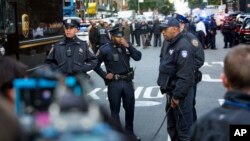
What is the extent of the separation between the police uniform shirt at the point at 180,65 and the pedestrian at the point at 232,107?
3722 millimetres

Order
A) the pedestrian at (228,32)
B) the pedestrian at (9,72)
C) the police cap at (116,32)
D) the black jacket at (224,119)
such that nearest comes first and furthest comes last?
the pedestrian at (9,72) → the black jacket at (224,119) → the police cap at (116,32) → the pedestrian at (228,32)

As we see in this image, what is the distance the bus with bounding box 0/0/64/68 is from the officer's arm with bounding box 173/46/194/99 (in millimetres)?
5609

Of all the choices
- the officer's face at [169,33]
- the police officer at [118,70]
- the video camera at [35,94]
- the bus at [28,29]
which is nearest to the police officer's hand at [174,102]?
the officer's face at [169,33]

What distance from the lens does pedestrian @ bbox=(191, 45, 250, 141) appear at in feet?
8.73

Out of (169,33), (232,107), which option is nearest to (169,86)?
(169,33)

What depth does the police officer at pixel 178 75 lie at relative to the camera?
652 centimetres

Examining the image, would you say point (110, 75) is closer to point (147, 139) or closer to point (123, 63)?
point (123, 63)

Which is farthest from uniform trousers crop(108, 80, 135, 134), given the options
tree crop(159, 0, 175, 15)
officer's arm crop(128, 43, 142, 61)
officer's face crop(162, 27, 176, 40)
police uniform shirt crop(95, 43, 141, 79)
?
tree crop(159, 0, 175, 15)

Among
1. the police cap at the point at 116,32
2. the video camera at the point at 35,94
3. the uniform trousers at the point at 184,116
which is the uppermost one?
the video camera at the point at 35,94

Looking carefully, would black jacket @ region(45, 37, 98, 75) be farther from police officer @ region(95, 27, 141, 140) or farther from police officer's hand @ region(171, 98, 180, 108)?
police officer's hand @ region(171, 98, 180, 108)

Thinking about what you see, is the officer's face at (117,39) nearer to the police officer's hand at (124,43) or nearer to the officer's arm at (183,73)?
the police officer's hand at (124,43)

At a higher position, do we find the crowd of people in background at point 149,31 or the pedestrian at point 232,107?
the pedestrian at point 232,107

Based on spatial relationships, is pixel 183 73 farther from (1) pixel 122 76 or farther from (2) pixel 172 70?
(1) pixel 122 76

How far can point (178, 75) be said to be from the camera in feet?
21.5
